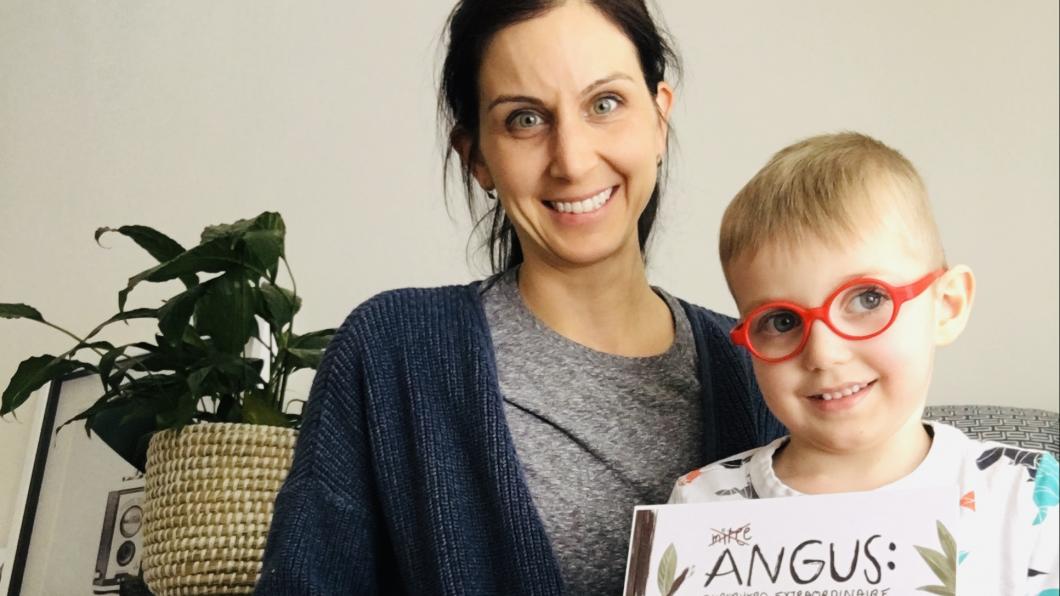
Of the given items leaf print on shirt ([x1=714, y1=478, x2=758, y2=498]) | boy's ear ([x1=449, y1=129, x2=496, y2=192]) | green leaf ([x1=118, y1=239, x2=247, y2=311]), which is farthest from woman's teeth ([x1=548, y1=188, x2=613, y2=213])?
green leaf ([x1=118, y1=239, x2=247, y2=311])

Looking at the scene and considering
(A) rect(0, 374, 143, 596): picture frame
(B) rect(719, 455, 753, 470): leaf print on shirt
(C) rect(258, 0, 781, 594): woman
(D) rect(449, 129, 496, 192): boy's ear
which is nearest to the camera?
(B) rect(719, 455, 753, 470): leaf print on shirt

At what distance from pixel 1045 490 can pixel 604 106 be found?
564 mm

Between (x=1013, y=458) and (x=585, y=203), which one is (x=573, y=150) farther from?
(x=1013, y=458)

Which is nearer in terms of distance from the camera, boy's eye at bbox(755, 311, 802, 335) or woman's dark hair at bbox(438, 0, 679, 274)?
boy's eye at bbox(755, 311, 802, 335)

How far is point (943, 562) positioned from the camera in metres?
0.83

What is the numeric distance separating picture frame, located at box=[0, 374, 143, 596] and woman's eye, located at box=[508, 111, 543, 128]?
1145 millimetres

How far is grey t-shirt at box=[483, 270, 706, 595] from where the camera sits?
3.92 feet

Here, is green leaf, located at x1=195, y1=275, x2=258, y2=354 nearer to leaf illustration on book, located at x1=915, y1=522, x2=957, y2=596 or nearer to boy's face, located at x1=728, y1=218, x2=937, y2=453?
boy's face, located at x1=728, y1=218, x2=937, y2=453

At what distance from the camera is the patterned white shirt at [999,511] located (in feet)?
2.84

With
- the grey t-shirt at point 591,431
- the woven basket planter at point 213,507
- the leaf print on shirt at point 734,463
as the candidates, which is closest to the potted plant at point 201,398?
the woven basket planter at point 213,507

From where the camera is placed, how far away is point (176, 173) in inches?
87.8

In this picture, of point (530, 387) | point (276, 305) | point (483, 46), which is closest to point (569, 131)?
point (483, 46)

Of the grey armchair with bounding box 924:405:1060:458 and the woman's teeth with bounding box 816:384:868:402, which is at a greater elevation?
the grey armchair with bounding box 924:405:1060:458

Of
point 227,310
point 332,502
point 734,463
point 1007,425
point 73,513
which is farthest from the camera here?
point 73,513
